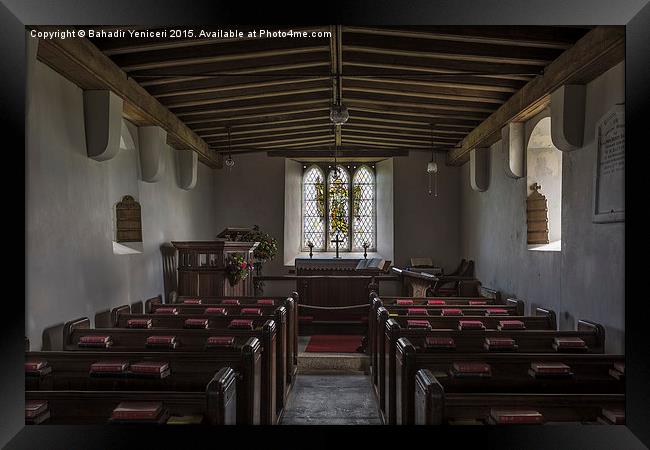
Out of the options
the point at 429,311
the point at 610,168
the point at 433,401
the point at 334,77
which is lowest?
the point at 429,311

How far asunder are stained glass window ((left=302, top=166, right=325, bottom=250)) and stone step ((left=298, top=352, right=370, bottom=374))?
5.94 m

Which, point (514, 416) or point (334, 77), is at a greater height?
point (334, 77)

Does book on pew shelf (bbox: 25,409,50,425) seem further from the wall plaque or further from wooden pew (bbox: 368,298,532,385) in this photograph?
the wall plaque

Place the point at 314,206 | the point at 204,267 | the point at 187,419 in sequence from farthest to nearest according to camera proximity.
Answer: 1. the point at 314,206
2. the point at 204,267
3. the point at 187,419

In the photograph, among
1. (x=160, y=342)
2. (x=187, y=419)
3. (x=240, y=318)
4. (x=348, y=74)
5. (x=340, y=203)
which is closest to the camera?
(x=187, y=419)

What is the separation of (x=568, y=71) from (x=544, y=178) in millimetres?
2156

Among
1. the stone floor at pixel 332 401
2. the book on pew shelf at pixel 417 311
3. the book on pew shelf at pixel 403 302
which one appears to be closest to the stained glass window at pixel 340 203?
the book on pew shelf at pixel 403 302

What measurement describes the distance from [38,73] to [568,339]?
14.1ft

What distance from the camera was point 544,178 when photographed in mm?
6598

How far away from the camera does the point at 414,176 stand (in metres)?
11.1

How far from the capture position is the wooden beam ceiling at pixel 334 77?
4582 mm

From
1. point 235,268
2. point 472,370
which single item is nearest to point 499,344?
point 472,370

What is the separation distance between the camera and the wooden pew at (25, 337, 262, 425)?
121 inches

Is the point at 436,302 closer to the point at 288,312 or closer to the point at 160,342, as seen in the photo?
the point at 288,312
